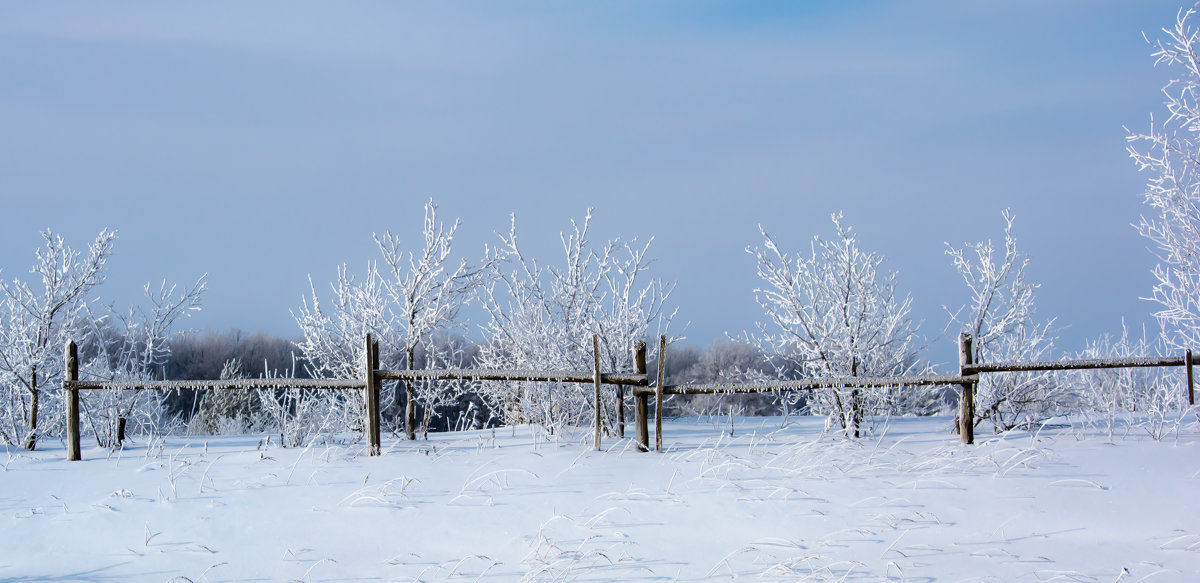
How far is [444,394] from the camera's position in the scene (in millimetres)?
12133

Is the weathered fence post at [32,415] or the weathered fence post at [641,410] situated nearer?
the weathered fence post at [641,410]

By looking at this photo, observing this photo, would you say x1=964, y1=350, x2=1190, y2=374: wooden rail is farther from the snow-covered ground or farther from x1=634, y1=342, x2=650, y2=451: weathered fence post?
x1=634, y1=342, x2=650, y2=451: weathered fence post

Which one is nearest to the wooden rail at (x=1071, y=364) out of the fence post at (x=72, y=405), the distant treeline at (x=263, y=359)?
the fence post at (x=72, y=405)

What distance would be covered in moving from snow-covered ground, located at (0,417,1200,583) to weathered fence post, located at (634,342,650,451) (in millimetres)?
273

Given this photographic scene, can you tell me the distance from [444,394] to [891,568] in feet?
25.7

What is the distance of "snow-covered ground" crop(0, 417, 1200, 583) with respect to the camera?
5.80 metres

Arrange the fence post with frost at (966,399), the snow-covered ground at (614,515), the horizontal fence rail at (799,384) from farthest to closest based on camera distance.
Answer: the fence post with frost at (966,399)
the horizontal fence rail at (799,384)
the snow-covered ground at (614,515)

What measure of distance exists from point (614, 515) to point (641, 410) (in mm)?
2128

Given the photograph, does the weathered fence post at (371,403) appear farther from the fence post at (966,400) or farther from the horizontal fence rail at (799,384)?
the fence post at (966,400)

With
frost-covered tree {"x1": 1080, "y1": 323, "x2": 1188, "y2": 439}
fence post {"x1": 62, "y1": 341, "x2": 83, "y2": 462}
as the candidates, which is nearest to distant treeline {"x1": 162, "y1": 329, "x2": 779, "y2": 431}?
frost-covered tree {"x1": 1080, "y1": 323, "x2": 1188, "y2": 439}

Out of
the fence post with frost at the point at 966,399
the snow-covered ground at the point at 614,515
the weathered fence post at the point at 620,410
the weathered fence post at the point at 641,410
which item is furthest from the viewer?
the weathered fence post at the point at 620,410

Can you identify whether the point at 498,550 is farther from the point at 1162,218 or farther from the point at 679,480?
the point at 1162,218

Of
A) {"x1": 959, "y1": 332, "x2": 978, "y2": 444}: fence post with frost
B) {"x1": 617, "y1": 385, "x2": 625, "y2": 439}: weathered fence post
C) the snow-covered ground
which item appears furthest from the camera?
{"x1": 617, "y1": 385, "x2": 625, "y2": 439}: weathered fence post

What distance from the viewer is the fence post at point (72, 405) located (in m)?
9.20
